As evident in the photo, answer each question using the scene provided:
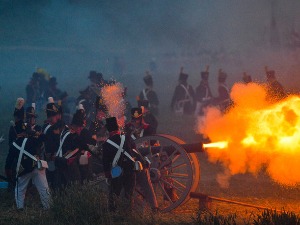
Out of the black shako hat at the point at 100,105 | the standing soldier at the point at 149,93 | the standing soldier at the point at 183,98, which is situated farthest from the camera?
the standing soldier at the point at 183,98

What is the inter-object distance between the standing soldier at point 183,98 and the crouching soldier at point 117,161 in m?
9.20

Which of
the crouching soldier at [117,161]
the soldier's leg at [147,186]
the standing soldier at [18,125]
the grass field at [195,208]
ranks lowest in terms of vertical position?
the grass field at [195,208]

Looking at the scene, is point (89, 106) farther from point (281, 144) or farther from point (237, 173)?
point (281, 144)

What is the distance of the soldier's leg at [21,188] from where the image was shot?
24.0 ft

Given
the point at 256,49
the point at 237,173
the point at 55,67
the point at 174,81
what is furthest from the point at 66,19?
the point at 237,173

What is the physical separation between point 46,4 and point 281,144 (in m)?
32.3

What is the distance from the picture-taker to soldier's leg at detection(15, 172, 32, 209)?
24.0 feet

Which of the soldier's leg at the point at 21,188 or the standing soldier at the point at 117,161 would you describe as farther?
the soldier's leg at the point at 21,188

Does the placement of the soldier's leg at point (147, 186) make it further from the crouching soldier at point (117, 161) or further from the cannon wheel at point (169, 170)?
the crouching soldier at point (117, 161)

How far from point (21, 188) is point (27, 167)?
425 mm

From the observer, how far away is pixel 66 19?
122 feet

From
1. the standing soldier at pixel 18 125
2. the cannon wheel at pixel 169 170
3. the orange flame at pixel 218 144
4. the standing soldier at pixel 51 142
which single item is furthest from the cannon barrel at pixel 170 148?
the standing soldier at pixel 18 125

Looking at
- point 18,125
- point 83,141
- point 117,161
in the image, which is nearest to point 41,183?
point 83,141

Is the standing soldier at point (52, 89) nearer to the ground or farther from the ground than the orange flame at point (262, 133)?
farther from the ground
